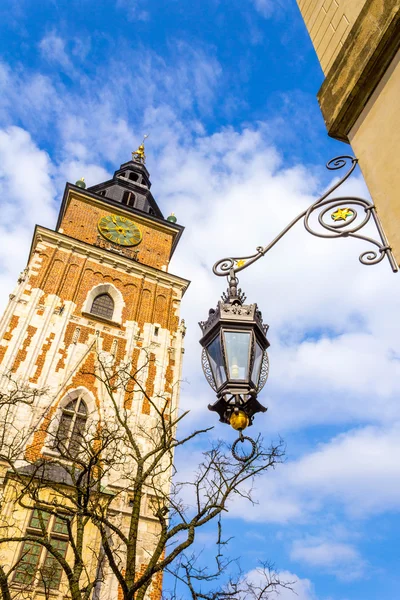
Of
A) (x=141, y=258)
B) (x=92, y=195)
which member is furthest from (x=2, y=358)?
(x=92, y=195)

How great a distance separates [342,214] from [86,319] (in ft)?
54.4

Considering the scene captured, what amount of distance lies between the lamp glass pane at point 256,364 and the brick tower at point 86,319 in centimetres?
1030

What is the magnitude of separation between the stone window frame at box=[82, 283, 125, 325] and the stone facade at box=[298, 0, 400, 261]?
55.0 ft

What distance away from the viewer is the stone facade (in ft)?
10.1

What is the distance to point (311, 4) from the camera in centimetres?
488

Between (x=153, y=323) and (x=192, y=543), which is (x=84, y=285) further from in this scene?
(x=192, y=543)

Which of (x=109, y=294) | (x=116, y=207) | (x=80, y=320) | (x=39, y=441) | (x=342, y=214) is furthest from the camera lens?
(x=116, y=207)

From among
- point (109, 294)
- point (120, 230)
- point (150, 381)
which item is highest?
point (120, 230)

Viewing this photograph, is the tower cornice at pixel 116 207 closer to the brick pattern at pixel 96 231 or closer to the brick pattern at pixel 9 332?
the brick pattern at pixel 96 231

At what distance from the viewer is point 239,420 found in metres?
3.24

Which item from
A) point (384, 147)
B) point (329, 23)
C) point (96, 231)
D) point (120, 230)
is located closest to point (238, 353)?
point (384, 147)

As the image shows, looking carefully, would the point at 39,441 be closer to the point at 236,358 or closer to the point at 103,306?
the point at 103,306

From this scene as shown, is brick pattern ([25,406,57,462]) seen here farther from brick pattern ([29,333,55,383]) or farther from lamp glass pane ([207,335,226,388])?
lamp glass pane ([207,335,226,388])

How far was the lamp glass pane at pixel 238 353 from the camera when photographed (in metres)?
3.34
